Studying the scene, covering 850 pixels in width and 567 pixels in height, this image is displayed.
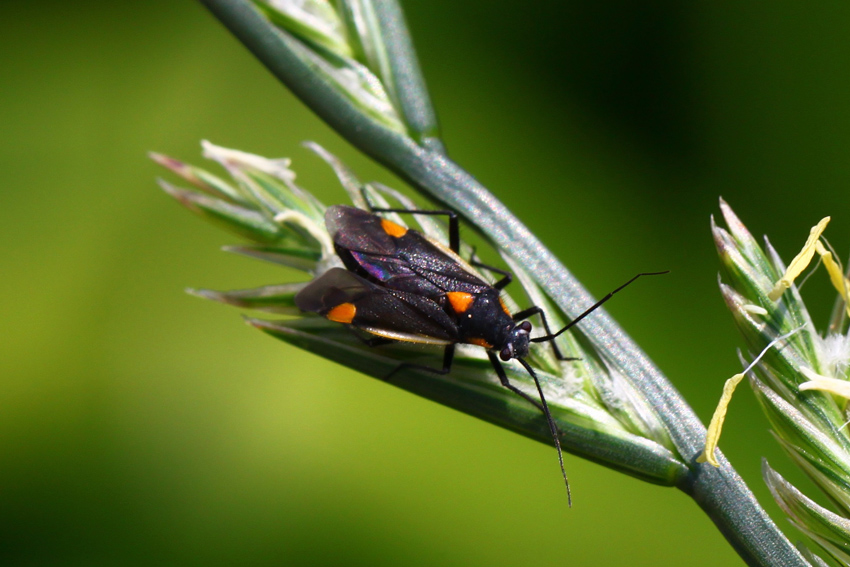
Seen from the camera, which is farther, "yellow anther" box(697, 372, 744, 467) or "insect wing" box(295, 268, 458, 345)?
"insect wing" box(295, 268, 458, 345)

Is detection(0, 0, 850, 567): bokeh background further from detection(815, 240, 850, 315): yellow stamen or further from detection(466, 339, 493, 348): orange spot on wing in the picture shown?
detection(815, 240, 850, 315): yellow stamen

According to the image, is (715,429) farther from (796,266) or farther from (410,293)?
(410,293)

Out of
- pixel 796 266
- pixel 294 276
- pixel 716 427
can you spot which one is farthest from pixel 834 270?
pixel 294 276

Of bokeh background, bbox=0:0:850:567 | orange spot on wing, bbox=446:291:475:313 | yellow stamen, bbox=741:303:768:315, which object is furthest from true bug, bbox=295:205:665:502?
bokeh background, bbox=0:0:850:567

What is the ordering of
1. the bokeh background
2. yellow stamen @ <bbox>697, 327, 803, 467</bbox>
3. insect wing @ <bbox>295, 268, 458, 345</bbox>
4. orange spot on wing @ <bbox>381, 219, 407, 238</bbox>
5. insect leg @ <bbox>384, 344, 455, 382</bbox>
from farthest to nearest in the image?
the bokeh background → orange spot on wing @ <bbox>381, 219, 407, 238</bbox> → insect wing @ <bbox>295, 268, 458, 345</bbox> → insect leg @ <bbox>384, 344, 455, 382</bbox> → yellow stamen @ <bbox>697, 327, 803, 467</bbox>

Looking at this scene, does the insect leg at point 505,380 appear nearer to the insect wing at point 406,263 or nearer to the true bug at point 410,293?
the true bug at point 410,293

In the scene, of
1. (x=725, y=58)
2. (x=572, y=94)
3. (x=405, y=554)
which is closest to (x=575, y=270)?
(x=572, y=94)

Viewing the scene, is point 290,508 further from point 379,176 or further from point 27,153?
point 27,153

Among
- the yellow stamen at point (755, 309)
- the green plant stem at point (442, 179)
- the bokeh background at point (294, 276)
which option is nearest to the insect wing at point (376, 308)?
the green plant stem at point (442, 179)
